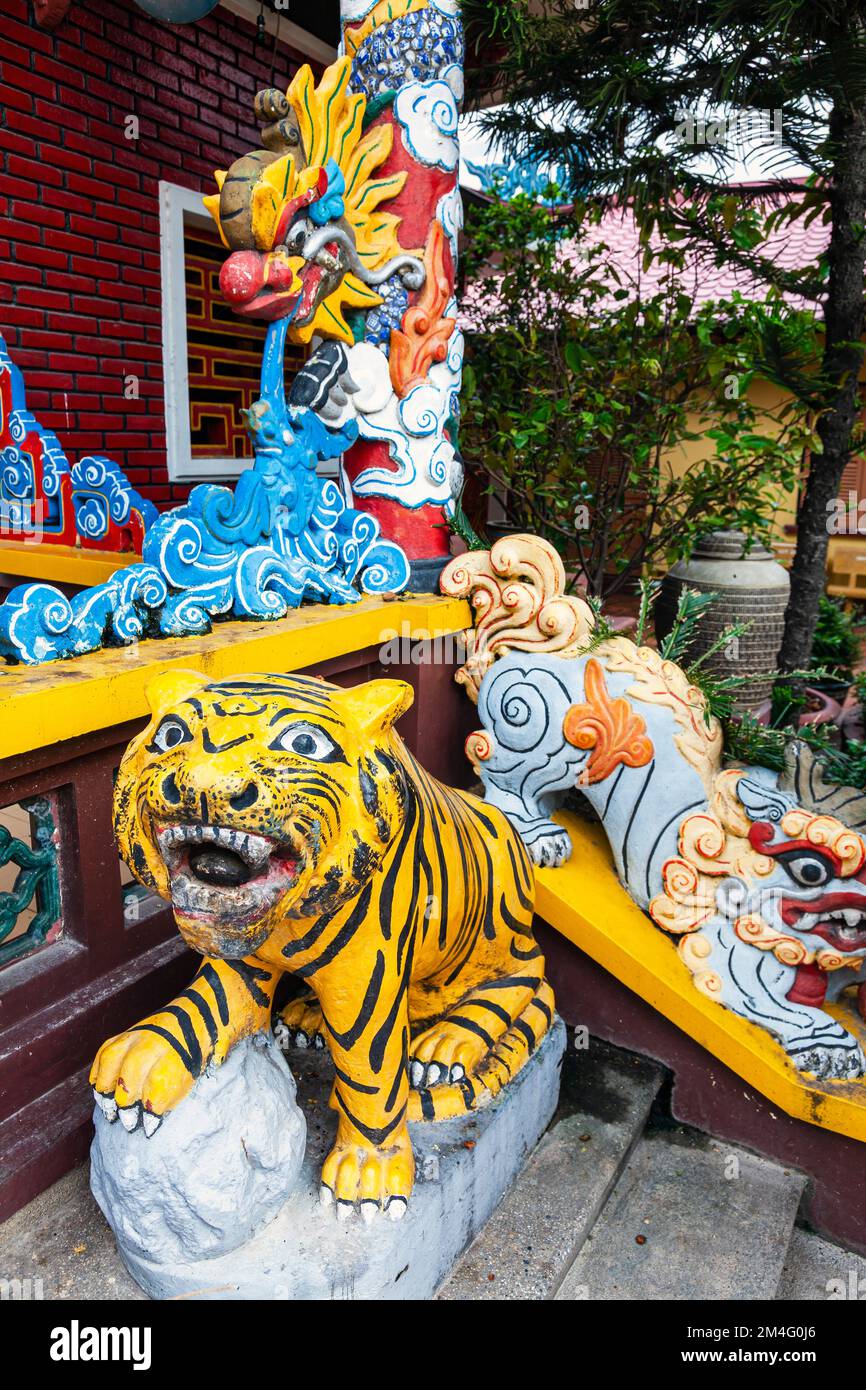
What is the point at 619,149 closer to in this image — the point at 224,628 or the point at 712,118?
the point at 712,118

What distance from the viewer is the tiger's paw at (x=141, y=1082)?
5.59 ft

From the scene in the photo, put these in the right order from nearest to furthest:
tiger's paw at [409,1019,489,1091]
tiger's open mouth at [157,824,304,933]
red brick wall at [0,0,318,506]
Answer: tiger's open mouth at [157,824,304,933]
tiger's paw at [409,1019,489,1091]
red brick wall at [0,0,318,506]

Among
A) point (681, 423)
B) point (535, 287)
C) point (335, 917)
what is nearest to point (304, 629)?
point (335, 917)

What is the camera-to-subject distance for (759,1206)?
101 inches

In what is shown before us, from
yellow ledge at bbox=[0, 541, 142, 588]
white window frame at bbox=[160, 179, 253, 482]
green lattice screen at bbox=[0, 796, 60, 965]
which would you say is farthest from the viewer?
white window frame at bbox=[160, 179, 253, 482]

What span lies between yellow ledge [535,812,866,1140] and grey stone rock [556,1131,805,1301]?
247mm

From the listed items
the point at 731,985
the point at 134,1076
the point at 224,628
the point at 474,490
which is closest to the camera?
the point at 134,1076

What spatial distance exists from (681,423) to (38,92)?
3.37m

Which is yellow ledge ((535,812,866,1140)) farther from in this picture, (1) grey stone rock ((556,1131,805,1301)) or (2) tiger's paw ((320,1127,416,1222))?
(2) tiger's paw ((320,1127,416,1222))

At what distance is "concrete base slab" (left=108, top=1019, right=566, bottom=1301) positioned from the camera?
5.85 feet

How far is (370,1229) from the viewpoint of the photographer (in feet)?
6.10

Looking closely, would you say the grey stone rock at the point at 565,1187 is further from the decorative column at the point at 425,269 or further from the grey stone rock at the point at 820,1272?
the decorative column at the point at 425,269

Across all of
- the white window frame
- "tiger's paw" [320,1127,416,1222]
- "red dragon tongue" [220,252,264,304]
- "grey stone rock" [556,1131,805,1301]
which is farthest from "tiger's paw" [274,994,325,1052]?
the white window frame

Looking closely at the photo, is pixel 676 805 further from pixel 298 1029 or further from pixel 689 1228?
pixel 298 1029
